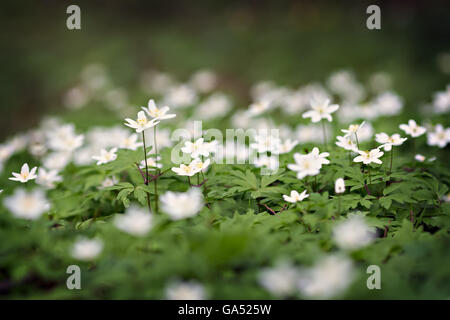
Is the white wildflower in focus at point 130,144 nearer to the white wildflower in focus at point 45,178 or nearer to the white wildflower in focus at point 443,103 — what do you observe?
the white wildflower in focus at point 45,178

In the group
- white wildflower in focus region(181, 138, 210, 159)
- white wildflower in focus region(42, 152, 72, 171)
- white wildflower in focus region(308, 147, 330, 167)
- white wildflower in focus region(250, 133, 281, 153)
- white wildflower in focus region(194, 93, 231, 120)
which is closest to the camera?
white wildflower in focus region(308, 147, 330, 167)

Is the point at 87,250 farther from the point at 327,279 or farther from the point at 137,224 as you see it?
the point at 327,279

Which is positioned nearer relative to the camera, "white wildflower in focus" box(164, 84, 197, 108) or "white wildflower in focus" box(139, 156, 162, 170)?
"white wildflower in focus" box(139, 156, 162, 170)

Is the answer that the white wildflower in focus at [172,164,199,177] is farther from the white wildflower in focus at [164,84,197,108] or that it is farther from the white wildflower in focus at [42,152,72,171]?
the white wildflower in focus at [164,84,197,108]

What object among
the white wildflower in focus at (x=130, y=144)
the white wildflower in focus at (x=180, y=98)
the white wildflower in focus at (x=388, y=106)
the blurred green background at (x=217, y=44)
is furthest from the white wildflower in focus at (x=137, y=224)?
the blurred green background at (x=217, y=44)

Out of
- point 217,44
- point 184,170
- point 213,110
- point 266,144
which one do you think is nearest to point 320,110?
point 266,144

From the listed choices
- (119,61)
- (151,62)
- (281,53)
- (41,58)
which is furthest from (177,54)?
(41,58)

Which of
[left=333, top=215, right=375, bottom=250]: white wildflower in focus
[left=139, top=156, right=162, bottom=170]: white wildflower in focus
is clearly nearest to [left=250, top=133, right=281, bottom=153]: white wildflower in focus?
[left=139, top=156, right=162, bottom=170]: white wildflower in focus
